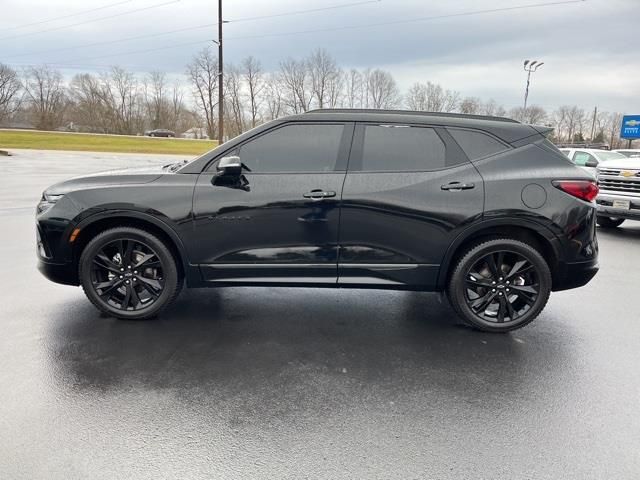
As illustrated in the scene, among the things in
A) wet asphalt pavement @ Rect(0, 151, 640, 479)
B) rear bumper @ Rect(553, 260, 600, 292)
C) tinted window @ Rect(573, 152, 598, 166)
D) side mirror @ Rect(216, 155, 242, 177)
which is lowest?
wet asphalt pavement @ Rect(0, 151, 640, 479)

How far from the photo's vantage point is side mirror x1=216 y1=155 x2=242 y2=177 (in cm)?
358

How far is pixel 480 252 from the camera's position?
3762mm

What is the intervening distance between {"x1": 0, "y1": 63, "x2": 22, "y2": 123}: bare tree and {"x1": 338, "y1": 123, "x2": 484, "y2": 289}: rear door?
94.9m

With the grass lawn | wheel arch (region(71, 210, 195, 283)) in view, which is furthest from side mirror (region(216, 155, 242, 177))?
the grass lawn

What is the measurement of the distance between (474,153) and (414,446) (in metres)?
2.47

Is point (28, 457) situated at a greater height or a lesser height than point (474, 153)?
lesser

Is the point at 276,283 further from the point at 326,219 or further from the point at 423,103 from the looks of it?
the point at 423,103

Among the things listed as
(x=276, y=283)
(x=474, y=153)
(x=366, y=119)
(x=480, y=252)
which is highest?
(x=366, y=119)

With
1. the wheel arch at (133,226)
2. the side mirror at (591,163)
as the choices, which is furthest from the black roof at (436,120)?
the side mirror at (591,163)

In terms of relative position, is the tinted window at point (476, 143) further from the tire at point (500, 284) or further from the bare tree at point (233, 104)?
the bare tree at point (233, 104)

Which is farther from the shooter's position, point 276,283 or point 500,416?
point 276,283

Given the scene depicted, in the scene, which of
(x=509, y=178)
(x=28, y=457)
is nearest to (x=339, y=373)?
(x=28, y=457)

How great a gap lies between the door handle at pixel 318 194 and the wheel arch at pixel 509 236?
112 cm

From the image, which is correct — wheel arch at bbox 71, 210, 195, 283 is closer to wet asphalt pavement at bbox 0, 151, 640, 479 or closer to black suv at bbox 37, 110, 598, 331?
black suv at bbox 37, 110, 598, 331
